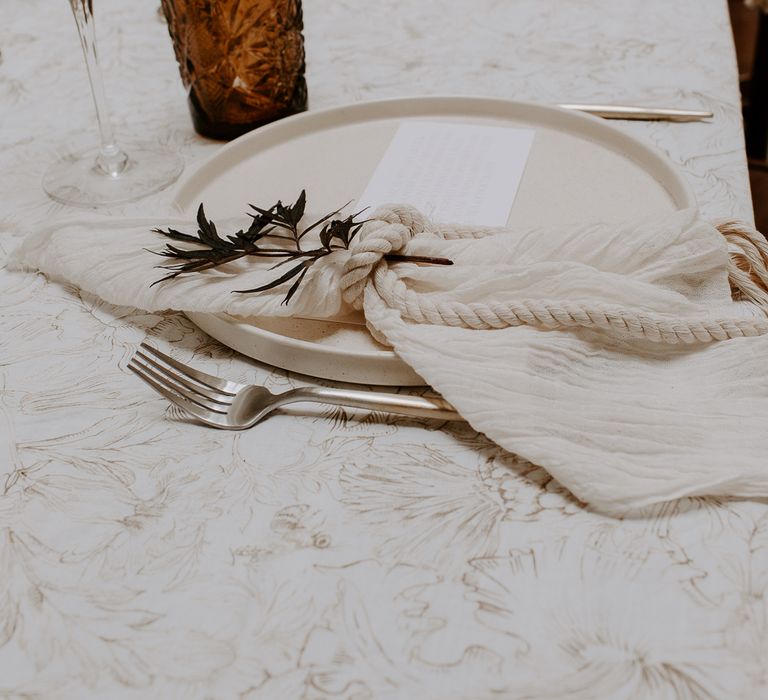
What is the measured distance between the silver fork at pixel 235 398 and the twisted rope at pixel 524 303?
Answer: 65 millimetres

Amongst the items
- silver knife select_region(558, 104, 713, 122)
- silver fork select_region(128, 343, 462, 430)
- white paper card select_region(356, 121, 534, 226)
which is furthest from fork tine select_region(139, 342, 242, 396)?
silver knife select_region(558, 104, 713, 122)

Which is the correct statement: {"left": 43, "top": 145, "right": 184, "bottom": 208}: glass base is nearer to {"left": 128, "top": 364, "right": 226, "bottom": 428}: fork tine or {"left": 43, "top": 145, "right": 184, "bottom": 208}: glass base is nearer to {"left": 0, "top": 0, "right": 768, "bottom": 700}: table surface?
{"left": 0, "top": 0, "right": 768, "bottom": 700}: table surface

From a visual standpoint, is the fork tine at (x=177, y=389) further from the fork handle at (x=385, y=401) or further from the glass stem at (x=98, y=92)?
the glass stem at (x=98, y=92)

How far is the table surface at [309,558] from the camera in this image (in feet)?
1.37

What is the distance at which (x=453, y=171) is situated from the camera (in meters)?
0.82

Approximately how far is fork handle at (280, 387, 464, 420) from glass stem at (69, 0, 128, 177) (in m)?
0.47

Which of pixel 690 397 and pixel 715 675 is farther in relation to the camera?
pixel 690 397

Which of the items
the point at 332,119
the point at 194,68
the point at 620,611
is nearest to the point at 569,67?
the point at 332,119

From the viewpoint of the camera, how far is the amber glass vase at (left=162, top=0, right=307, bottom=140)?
0.86m

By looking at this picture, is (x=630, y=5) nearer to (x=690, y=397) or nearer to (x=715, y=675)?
(x=690, y=397)

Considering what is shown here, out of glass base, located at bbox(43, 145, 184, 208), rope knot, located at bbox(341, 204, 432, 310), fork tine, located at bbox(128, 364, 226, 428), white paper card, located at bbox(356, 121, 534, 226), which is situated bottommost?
glass base, located at bbox(43, 145, 184, 208)

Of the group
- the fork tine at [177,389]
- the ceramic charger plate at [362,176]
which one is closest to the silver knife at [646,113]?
the ceramic charger plate at [362,176]

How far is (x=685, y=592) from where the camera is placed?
1.46 feet

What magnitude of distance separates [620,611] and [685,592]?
0.13 ft
